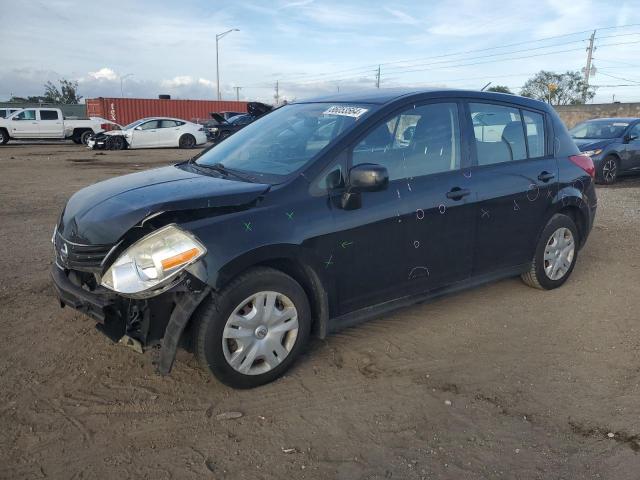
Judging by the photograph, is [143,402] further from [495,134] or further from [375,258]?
[495,134]

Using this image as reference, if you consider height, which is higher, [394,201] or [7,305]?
[394,201]

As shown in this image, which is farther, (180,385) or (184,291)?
(180,385)

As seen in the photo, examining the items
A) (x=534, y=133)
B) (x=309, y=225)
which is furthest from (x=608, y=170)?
(x=309, y=225)

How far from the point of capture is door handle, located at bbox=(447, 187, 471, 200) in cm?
404

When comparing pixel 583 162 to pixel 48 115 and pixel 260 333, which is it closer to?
pixel 260 333

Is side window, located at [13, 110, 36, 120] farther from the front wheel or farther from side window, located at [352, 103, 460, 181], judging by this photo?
side window, located at [352, 103, 460, 181]

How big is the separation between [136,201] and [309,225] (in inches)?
Answer: 40.8

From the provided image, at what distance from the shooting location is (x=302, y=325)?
3.42 metres

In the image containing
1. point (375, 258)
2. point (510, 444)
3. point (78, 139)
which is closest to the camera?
point (510, 444)

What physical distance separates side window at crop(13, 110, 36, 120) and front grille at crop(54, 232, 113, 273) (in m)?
25.9

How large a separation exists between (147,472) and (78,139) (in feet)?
89.3

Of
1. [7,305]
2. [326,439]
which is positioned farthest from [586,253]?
[7,305]

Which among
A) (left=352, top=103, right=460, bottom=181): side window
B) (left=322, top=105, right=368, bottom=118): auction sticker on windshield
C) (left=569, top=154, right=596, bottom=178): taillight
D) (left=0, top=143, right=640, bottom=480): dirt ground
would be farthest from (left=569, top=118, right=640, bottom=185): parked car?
(left=322, top=105, right=368, bottom=118): auction sticker on windshield

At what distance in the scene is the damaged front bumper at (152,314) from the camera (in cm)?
299
